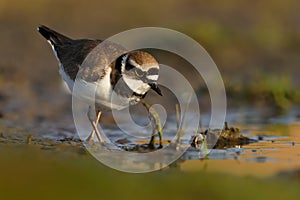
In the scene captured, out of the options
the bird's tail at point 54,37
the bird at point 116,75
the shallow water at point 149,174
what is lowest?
the shallow water at point 149,174

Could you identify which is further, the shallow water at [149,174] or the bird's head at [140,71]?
the bird's head at [140,71]

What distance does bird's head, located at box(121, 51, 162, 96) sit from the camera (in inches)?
287

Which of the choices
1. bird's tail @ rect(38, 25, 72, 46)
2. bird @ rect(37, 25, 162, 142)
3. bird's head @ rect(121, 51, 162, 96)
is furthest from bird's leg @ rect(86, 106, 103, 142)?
bird's tail @ rect(38, 25, 72, 46)

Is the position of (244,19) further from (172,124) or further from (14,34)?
(172,124)

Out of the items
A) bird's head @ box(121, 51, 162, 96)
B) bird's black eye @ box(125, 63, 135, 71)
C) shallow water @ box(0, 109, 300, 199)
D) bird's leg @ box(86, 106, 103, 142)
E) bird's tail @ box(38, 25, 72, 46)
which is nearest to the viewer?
shallow water @ box(0, 109, 300, 199)

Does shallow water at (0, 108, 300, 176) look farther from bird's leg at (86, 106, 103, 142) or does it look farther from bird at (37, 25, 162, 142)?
bird at (37, 25, 162, 142)

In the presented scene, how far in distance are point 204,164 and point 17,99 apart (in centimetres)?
482

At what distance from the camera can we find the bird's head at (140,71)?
7.28m

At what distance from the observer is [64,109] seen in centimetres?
1037

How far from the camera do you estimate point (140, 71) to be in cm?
735

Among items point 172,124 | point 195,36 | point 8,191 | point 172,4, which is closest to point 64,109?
point 172,124

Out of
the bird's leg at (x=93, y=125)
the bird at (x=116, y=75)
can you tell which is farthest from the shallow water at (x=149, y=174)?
the bird at (x=116, y=75)

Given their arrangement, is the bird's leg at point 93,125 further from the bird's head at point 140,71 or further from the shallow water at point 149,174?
the bird's head at point 140,71

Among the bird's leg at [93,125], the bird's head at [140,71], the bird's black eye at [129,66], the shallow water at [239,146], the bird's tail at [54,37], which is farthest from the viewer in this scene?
the bird's tail at [54,37]
